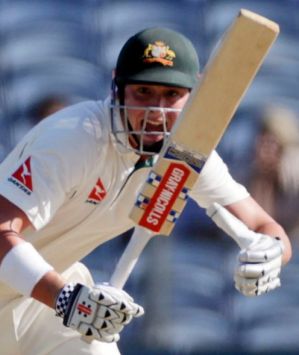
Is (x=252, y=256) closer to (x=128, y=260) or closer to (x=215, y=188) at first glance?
(x=128, y=260)

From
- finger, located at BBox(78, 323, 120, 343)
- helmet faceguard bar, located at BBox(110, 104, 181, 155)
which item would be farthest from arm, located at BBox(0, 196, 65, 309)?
helmet faceguard bar, located at BBox(110, 104, 181, 155)

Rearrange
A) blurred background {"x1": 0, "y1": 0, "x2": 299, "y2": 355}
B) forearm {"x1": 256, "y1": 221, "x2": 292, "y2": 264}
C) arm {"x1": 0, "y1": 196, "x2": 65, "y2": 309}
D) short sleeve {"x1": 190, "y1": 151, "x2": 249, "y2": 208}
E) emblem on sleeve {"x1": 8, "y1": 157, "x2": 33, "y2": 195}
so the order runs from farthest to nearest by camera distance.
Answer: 1. blurred background {"x1": 0, "y1": 0, "x2": 299, "y2": 355}
2. short sleeve {"x1": 190, "y1": 151, "x2": 249, "y2": 208}
3. forearm {"x1": 256, "y1": 221, "x2": 292, "y2": 264}
4. emblem on sleeve {"x1": 8, "y1": 157, "x2": 33, "y2": 195}
5. arm {"x1": 0, "y1": 196, "x2": 65, "y2": 309}

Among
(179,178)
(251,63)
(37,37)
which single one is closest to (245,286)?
(179,178)

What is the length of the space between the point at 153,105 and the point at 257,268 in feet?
1.82

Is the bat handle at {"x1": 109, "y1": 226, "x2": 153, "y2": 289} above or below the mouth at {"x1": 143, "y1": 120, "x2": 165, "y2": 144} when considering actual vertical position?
below

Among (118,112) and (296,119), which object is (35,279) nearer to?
(118,112)

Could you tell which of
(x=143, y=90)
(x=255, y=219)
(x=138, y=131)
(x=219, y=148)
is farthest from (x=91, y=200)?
(x=219, y=148)

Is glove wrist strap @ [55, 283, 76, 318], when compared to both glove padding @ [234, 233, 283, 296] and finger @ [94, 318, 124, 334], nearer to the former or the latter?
finger @ [94, 318, 124, 334]

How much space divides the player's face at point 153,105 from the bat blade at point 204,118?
0.75ft

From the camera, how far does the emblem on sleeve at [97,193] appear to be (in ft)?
13.3

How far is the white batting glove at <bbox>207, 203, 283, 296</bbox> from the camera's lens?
3.81 m

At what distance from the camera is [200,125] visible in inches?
147

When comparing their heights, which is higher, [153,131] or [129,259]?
[153,131]

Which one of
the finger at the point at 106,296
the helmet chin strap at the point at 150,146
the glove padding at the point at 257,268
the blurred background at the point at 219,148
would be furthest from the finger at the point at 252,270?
the blurred background at the point at 219,148
